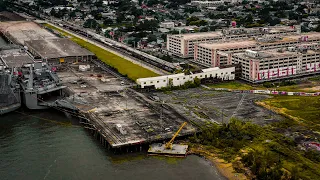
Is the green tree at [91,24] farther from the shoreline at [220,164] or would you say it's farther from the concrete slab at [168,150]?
the shoreline at [220,164]

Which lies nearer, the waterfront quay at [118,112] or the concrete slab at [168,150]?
the concrete slab at [168,150]

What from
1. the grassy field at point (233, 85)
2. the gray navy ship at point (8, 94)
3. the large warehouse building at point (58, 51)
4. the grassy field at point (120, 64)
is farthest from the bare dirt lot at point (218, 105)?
the large warehouse building at point (58, 51)

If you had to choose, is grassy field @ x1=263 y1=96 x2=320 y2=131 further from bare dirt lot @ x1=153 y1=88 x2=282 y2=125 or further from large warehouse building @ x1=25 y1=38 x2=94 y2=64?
large warehouse building @ x1=25 y1=38 x2=94 y2=64

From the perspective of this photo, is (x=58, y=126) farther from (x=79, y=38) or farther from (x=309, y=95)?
(x=79, y=38)

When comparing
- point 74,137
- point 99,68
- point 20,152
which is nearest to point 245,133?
point 74,137

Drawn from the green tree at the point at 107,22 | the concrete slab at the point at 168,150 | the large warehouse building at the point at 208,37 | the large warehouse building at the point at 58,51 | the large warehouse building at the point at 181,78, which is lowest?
the concrete slab at the point at 168,150

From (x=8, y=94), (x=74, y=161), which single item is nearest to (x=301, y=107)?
(x=74, y=161)

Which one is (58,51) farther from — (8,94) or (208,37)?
(8,94)
